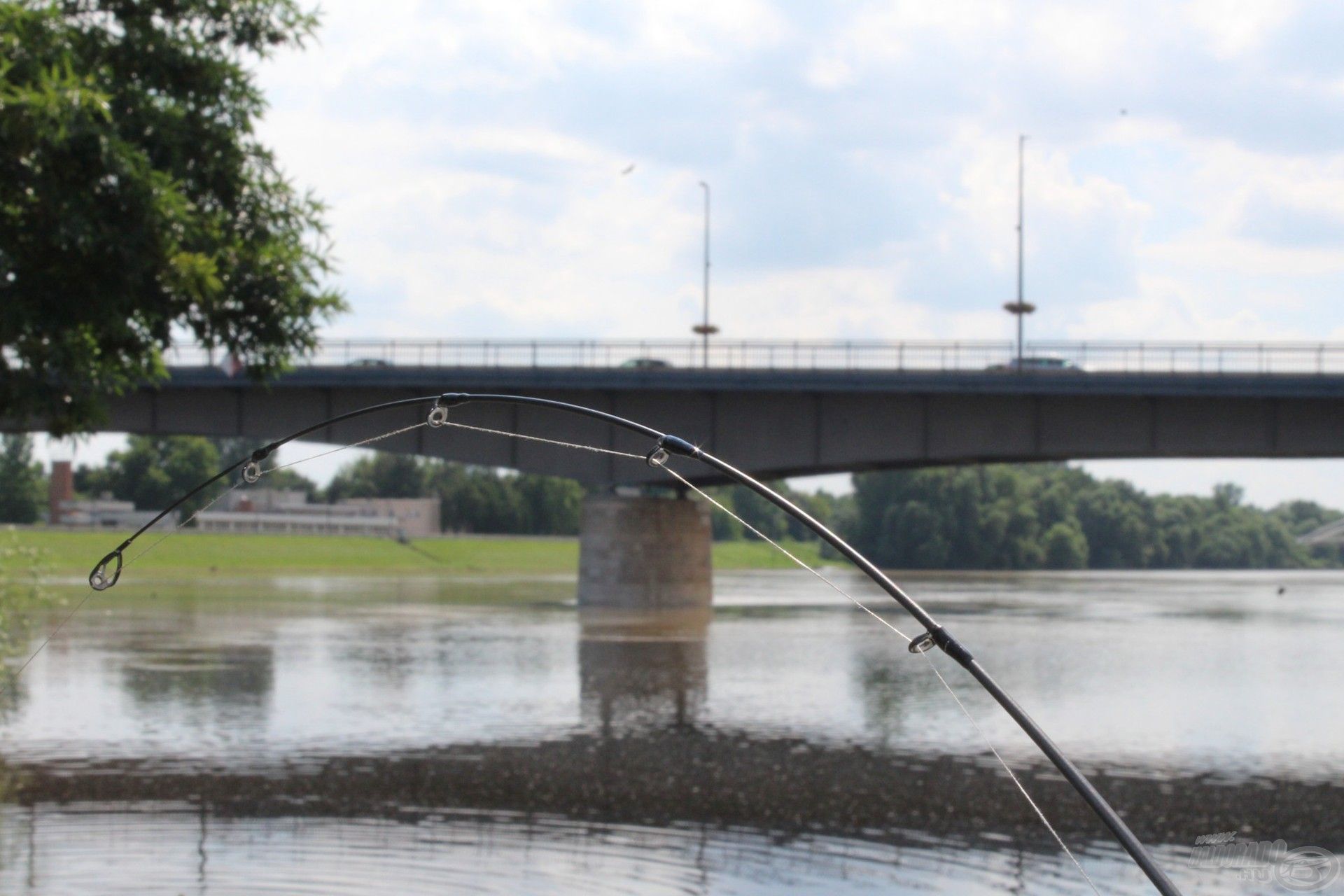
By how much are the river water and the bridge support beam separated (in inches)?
694

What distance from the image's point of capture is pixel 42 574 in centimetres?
2634

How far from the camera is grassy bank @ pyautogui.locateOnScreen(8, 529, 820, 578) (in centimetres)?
10206

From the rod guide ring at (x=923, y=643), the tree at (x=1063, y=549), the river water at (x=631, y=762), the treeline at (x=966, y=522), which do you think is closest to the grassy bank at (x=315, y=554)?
the treeline at (x=966, y=522)

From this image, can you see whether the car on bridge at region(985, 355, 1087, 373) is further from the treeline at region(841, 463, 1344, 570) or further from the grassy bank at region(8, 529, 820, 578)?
the treeline at region(841, 463, 1344, 570)

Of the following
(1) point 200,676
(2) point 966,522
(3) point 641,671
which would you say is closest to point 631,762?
(1) point 200,676

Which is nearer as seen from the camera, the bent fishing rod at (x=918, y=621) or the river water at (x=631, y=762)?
the bent fishing rod at (x=918, y=621)

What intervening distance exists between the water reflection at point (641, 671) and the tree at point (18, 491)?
113 metres

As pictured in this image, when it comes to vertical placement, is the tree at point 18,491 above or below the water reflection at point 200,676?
above

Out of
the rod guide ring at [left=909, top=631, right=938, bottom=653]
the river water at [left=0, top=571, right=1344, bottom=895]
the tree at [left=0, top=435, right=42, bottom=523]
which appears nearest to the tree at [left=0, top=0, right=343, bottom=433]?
the river water at [left=0, top=571, right=1344, bottom=895]

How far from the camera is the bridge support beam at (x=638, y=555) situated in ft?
233

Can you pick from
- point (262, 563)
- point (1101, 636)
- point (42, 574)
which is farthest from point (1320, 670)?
point (262, 563)

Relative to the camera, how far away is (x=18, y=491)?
6378 inches

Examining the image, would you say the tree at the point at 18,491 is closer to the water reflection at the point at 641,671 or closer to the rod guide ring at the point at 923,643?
the water reflection at the point at 641,671

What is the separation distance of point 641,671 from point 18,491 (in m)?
137
